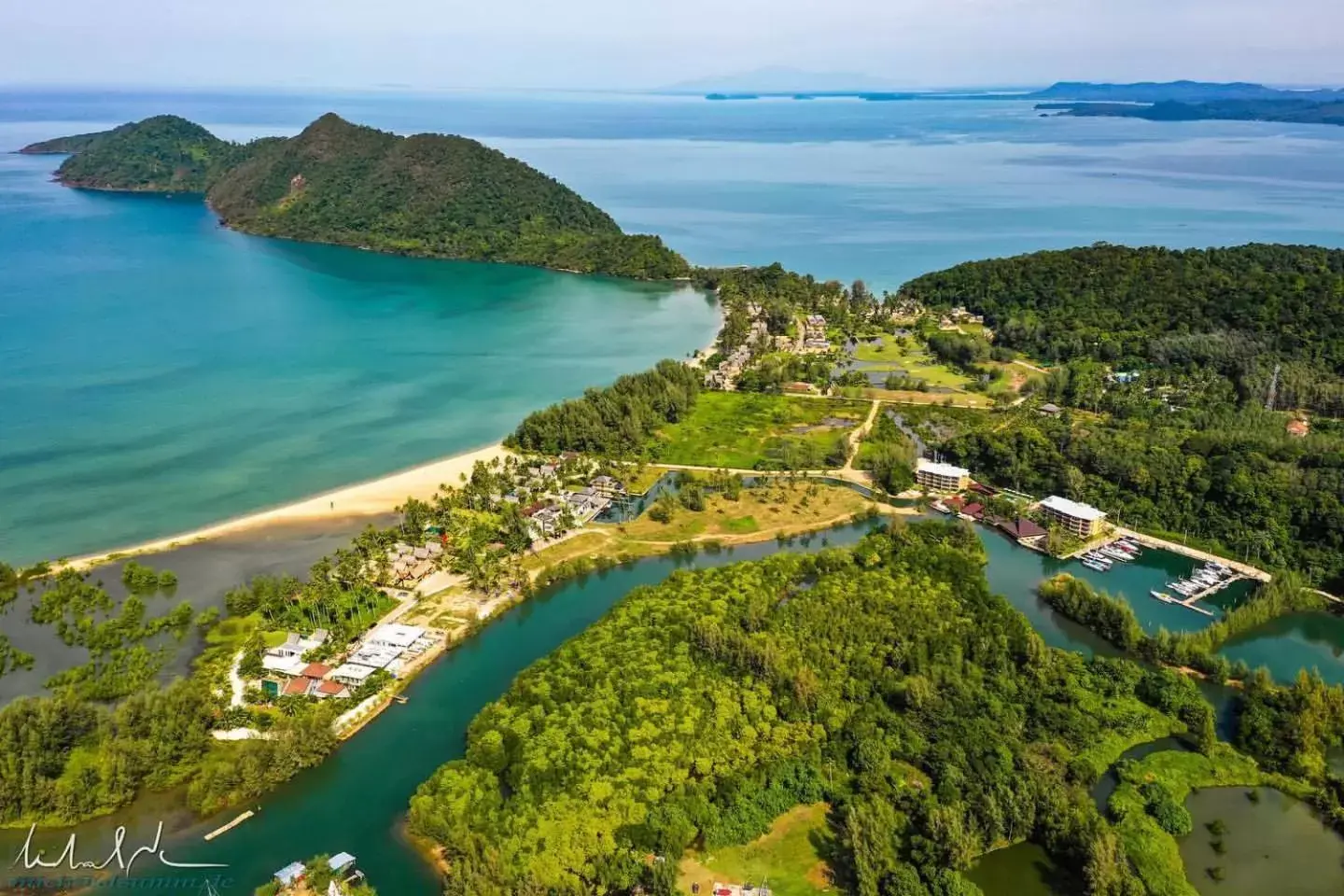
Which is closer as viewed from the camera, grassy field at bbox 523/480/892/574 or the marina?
the marina

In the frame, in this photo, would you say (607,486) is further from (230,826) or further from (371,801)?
(230,826)

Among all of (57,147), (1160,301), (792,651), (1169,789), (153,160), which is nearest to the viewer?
(1169,789)

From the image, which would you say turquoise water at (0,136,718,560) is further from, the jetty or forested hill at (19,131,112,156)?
forested hill at (19,131,112,156)

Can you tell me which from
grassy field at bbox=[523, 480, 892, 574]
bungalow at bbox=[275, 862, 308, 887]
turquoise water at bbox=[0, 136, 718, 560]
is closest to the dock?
bungalow at bbox=[275, 862, 308, 887]

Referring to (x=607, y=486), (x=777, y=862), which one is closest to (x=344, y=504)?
(x=607, y=486)

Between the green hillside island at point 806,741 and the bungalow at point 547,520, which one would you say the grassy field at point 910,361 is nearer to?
the bungalow at point 547,520

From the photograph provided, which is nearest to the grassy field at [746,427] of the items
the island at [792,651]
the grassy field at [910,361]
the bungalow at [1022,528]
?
the island at [792,651]

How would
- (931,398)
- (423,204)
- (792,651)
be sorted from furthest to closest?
(423,204) < (931,398) < (792,651)
